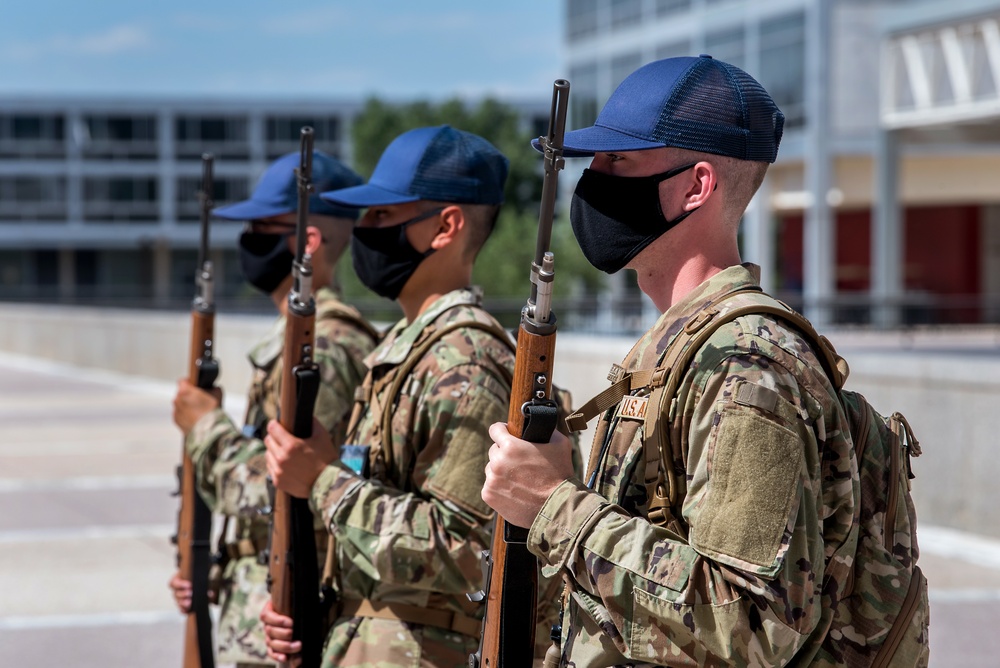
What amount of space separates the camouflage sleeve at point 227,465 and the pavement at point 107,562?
2.68 m

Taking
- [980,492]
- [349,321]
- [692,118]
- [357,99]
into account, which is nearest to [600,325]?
[980,492]

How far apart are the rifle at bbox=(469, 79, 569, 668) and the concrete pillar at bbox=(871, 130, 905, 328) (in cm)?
2476

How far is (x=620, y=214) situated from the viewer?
234 cm

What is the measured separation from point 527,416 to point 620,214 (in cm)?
41

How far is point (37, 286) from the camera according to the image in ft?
263

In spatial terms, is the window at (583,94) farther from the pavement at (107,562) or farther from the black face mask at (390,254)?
the black face mask at (390,254)

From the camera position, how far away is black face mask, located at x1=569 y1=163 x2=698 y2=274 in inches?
91.0

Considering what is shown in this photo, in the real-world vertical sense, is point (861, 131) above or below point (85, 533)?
above

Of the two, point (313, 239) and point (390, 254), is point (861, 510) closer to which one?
point (390, 254)

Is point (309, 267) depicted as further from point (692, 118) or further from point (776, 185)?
point (776, 185)

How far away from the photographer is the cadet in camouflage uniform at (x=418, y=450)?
9.53 feet

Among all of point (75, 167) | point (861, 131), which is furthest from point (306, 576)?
point (75, 167)

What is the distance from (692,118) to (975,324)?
117ft

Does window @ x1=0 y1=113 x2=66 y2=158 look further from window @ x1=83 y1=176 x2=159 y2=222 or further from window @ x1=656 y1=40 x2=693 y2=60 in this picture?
window @ x1=656 y1=40 x2=693 y2=60
